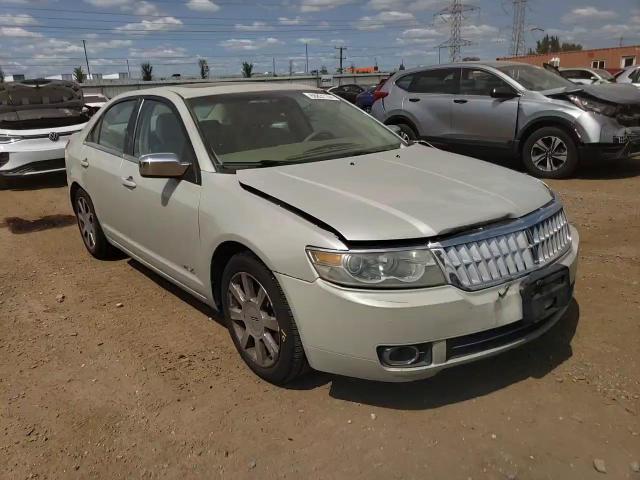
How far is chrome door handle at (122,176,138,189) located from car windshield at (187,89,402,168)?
733 millimetres

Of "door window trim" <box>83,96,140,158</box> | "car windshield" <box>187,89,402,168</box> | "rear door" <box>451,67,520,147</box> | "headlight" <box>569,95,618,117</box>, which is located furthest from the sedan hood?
"rear door" <box>451,67,520,147</box>

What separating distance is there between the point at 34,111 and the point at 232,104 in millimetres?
6591

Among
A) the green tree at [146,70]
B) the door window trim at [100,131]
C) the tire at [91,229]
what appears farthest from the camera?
the green tree at [146,70]

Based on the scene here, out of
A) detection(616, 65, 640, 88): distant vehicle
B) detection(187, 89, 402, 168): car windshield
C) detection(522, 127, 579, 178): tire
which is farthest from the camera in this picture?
detection(616, 65, 640, 88): distant vehicle

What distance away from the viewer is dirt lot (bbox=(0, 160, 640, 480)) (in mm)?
2465

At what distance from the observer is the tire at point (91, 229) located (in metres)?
4.99

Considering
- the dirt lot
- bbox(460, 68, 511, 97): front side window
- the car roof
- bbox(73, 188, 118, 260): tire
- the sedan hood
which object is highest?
the car roof

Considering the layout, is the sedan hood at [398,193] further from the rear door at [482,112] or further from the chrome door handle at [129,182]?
the rear door at [482,112]

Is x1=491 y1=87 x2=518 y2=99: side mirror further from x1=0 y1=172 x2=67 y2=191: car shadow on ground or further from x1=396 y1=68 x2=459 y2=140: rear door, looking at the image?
x1=0 y1=172 x2=67 y2=191: car shadow on ground

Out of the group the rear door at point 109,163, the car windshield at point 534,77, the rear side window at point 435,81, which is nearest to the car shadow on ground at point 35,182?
the rear door at point 109,163

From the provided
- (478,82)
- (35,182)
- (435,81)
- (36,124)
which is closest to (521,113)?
(478,82)

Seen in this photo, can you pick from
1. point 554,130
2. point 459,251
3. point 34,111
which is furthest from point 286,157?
Answer: point 34,111

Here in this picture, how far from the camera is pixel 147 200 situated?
3.82 m

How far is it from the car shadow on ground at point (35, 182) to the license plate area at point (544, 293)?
830cm
